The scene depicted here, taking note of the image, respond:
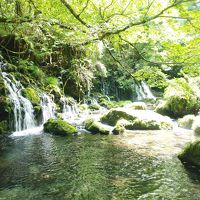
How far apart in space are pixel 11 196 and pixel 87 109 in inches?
436

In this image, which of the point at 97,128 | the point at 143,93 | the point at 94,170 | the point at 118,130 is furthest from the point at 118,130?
the point at 143,93

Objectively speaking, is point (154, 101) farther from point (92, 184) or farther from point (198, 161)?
point (92, 184)

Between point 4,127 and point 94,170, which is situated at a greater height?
point 4,127

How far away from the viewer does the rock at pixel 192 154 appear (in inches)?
236

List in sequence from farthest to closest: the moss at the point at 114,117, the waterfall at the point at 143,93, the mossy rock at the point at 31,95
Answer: the waterfall at the point at 143,93
the moss at the point at 114,117
the mossy rock at the point at 31,95

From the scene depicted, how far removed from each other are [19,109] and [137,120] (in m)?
4.60

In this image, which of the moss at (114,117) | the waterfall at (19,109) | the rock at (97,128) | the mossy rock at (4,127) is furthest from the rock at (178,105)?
the mossy rock at (4,127)

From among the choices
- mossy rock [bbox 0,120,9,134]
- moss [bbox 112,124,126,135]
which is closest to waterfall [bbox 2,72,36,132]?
mossy rock [bbox 0,120,9,134]

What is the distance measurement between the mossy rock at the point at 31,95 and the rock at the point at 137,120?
9.58 ft

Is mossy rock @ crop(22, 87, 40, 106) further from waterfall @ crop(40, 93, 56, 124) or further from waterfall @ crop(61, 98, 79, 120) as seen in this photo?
waterfall @ crop(61, 98, 79, 120)

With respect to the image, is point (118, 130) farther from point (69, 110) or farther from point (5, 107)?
point (69, 110)

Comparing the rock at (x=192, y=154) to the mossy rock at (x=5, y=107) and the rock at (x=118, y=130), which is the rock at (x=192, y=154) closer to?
the rock at (x=118, y=130)

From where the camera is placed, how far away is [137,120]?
11227 millimetres

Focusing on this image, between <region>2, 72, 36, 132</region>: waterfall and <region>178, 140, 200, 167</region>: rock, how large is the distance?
6.32 m
